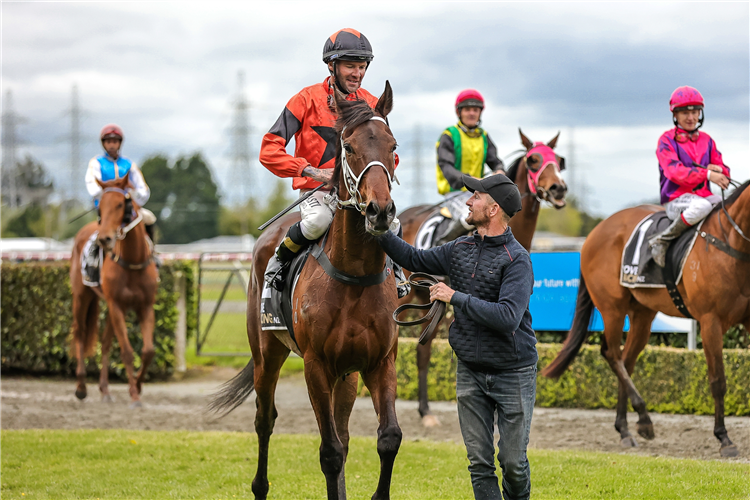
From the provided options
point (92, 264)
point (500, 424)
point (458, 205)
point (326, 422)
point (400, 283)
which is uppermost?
point (458, 205)

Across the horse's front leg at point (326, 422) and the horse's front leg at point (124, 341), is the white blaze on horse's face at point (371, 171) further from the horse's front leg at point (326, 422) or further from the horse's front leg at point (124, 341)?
the horse's front leg at point (124, 341)

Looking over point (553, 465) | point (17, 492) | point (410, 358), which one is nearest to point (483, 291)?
point (553, 465)

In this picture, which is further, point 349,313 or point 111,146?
point 111,146

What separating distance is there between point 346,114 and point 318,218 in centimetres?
66

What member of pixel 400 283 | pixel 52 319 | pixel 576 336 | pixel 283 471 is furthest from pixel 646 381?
pixel 52 319

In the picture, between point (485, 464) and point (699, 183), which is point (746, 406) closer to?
point (699, 183)

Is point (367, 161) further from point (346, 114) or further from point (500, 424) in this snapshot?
point (500, 424)

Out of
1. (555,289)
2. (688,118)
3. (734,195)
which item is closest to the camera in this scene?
(734,195)

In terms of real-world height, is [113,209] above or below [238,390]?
above

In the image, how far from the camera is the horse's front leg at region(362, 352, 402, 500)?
158 inches

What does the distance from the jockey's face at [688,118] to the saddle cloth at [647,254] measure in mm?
902

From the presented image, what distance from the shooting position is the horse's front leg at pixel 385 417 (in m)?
4.01

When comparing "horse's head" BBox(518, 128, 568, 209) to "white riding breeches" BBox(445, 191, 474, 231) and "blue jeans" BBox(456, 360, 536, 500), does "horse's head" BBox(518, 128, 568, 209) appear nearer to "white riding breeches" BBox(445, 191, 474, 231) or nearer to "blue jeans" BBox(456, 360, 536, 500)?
"white riding breeches" BBox(445, 191, 474, 231)

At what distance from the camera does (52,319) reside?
1191cm
